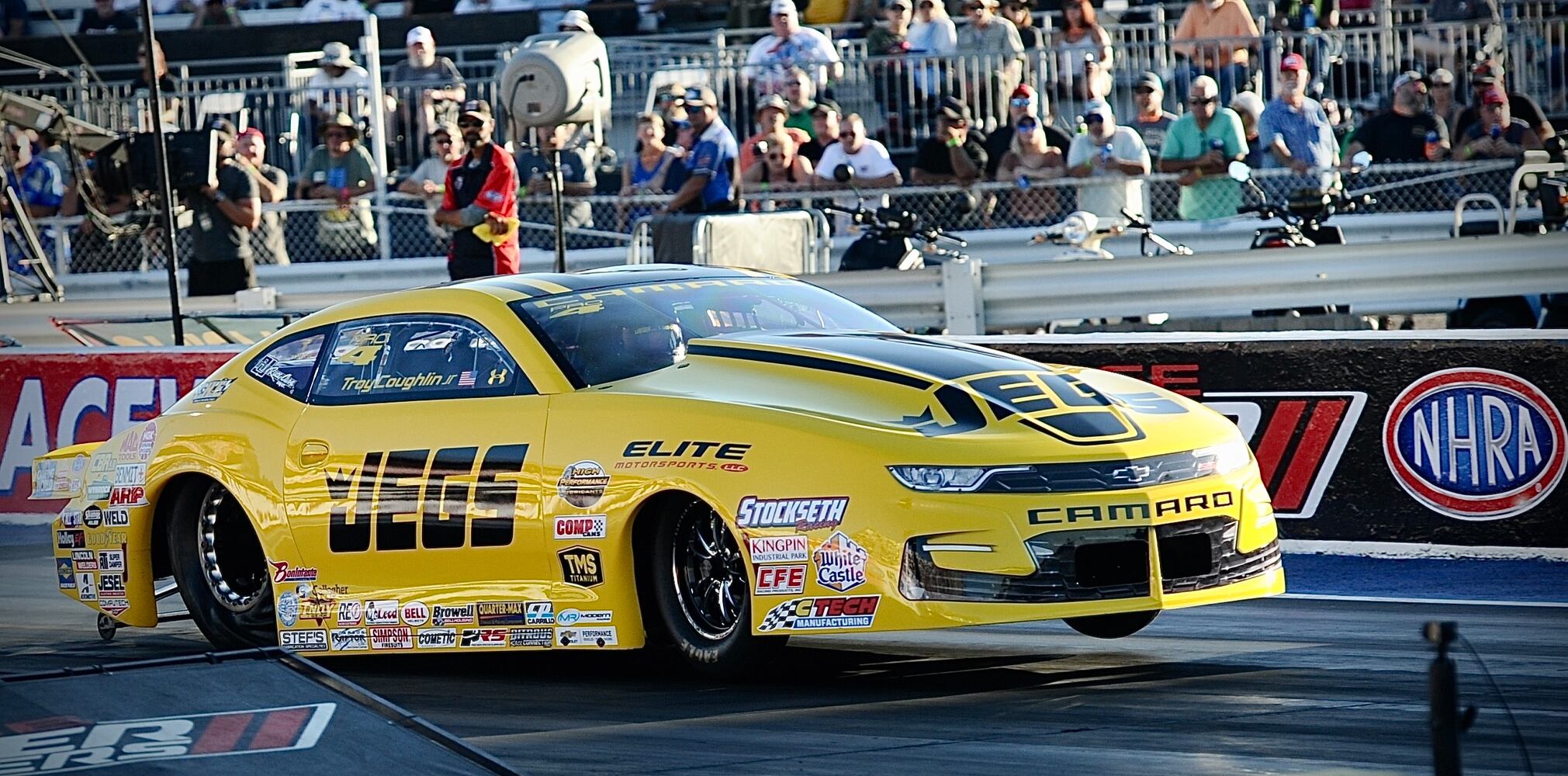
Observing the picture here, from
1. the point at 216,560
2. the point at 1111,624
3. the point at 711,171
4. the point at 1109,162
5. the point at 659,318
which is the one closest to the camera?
the point at 1111,624

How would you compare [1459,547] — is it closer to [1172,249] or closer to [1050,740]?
[1050,740]

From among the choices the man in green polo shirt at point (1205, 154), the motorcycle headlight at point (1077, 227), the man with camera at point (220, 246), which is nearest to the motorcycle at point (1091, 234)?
the motorcycle headlight at point (1077, 227)

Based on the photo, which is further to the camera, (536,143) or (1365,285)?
(536,143)

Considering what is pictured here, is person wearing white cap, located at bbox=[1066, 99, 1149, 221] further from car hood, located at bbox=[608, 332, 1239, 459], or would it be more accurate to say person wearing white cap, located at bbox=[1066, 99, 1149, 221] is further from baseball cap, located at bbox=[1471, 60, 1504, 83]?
car hood, located at bbox=[608, 332, 1239, 459]

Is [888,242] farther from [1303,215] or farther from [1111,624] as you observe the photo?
[1111,624]

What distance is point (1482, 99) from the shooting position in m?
16.2

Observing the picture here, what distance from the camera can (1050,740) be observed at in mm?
5809

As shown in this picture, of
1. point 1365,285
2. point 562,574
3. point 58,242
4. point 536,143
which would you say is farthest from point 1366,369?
point 58,242

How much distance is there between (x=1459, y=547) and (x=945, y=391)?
145 inches

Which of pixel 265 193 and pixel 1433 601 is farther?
pixel 265 193

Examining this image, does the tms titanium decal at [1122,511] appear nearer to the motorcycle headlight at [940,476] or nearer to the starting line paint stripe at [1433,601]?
the motorcycle headlight at [940,476]

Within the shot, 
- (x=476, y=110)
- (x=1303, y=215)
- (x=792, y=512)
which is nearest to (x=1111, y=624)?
(x=792, y=512)

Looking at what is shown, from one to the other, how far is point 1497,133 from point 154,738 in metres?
13.2

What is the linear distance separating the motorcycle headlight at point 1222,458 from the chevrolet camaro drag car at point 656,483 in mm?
12
